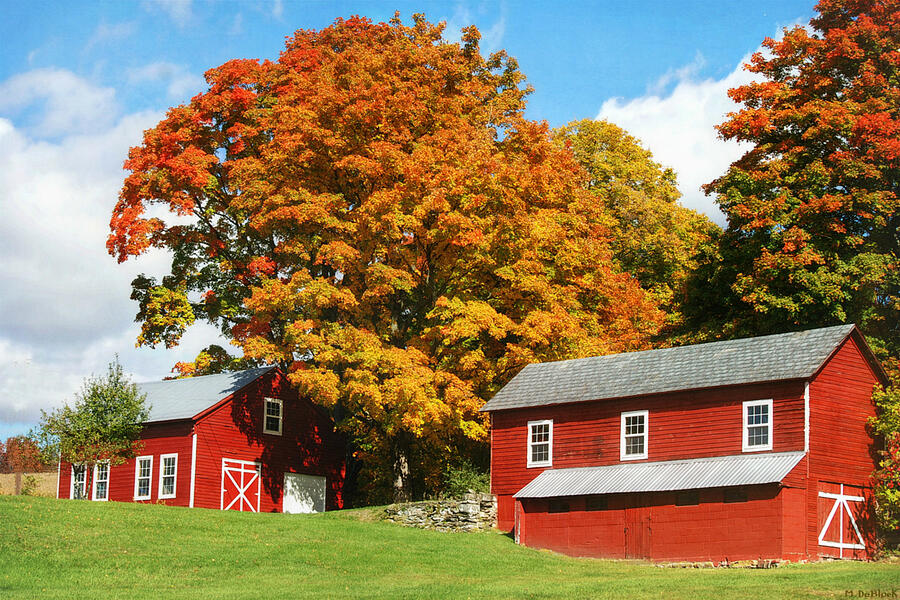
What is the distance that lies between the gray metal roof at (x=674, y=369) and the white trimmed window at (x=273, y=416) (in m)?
13.1

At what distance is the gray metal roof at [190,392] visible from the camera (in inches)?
1898

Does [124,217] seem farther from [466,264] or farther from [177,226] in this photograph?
[466,264]

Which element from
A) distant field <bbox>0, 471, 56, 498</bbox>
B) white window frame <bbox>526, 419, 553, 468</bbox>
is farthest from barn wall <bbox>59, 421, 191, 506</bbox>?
white window frame <bbox>526, 419, 553, 468</bbox>

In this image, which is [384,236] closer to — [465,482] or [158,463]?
[465,482]

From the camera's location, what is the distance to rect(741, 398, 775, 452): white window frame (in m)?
34.4

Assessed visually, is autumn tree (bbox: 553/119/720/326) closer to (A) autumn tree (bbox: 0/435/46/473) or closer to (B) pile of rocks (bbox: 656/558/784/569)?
(B) pile of rocks (bbox: 656/558/784/569)

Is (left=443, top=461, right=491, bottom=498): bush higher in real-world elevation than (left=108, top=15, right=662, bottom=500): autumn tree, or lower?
lower

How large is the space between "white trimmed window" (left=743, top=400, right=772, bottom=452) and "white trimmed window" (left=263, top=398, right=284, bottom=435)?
2341cm

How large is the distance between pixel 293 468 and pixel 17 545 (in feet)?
70.2

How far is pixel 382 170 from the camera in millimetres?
45062

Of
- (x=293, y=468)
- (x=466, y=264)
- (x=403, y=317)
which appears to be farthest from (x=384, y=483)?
(x=466, y=264)

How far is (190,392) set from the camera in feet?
165

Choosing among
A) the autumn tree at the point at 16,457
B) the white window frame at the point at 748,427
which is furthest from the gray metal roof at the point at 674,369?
the autumn tree at the point at 16,457

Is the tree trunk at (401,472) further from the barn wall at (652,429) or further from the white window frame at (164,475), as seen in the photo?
the white window frame at (164,475)
